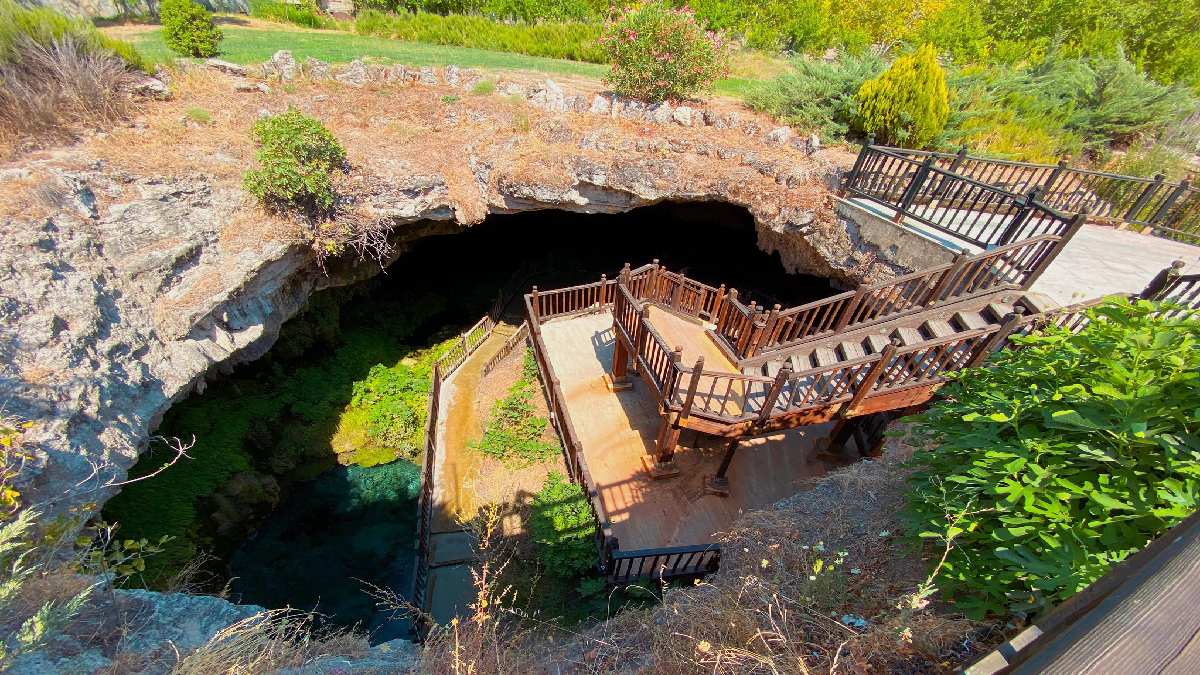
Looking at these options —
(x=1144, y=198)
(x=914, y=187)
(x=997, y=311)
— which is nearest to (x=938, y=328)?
(x=997, y=311)

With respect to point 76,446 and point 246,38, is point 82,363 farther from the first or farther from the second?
point 246,38

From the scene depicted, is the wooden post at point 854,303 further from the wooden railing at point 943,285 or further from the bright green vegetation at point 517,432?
the bright green vegetation at point 517,432

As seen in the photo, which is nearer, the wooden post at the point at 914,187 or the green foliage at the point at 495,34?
the wooden post at the point at 914,187

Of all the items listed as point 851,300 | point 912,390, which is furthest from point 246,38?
point 912,390

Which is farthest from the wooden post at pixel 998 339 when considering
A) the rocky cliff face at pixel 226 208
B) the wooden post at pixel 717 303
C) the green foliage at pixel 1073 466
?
the wooden post at pixel 717 303

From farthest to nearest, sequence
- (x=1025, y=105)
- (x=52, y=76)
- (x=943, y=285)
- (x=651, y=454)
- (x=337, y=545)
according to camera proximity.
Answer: (x=1025, y=105) < (x=337, y=545) < (x=651, y=454) < (x=52, y=76) < (x=943, y=285)

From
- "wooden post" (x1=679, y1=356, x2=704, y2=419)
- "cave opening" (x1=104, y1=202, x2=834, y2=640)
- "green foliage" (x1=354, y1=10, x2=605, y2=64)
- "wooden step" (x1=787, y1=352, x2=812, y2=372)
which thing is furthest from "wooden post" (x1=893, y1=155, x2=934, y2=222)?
"green foliage" (x1=354, y1=10, x2=605, y2=64)

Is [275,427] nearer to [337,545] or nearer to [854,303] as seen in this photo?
[337,545]
